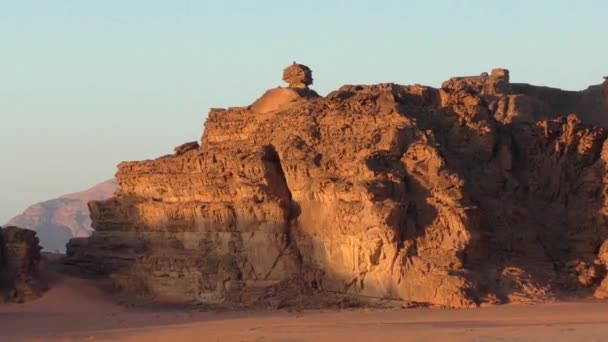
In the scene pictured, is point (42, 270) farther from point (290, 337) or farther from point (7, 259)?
point (290, 337)

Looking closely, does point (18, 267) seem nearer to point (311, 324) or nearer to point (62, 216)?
point (311, 324)

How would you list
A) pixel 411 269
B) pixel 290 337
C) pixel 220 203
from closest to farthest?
1. pixel 290 337
2. pixel 411 269
3. pixel 220 203

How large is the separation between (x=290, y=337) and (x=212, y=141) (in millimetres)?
8579

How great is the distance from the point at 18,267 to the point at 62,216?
91.9 meters

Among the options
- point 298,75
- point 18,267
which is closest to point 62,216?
Result: point 18,267

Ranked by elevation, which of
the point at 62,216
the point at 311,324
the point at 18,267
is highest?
the point at 62,216

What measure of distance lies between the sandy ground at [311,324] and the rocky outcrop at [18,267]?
781 mm

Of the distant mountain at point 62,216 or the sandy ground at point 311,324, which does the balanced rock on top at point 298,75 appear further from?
the distant mountain at point 62,216

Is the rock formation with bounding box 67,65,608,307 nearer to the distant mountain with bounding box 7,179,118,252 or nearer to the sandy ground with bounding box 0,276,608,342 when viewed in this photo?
the sandy ground with bounding box 0,276,608,342

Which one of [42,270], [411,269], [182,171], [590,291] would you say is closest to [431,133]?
[411,269]

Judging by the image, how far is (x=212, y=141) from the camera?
990 inches

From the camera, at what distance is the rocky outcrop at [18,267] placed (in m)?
25.9

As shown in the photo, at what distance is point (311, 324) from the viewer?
62.5 feet

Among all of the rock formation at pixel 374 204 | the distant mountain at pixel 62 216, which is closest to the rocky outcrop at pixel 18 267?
the rock formation at pixel 374 204
